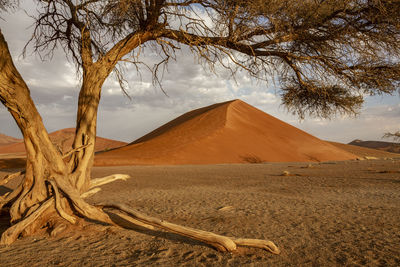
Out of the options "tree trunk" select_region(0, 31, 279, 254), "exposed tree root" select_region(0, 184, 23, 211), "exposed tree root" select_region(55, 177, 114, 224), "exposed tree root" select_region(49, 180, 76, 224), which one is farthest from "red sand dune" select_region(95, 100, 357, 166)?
"exposed tree root" select_region(55, 177, 114, 224)

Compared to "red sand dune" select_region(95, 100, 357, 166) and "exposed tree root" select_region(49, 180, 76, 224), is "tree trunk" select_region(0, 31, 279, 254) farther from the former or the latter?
"red sand dune" select_region(95, 100, 357, 166)

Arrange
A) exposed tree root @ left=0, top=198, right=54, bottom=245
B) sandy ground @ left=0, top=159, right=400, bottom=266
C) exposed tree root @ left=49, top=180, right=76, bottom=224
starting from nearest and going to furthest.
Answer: sandy ground @ left=0, top=159, right=400, bottom=266
exposed tree root @ left=0, top=198, right=54, bottom=245
exposed tree root @ left=49, top=180, right=76, bottom=224

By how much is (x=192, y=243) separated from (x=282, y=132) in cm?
2903

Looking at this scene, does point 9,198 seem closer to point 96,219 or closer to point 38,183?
point 38,183

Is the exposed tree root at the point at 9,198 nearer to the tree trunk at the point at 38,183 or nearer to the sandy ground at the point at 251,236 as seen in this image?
the tree trunk at the point at 38,183

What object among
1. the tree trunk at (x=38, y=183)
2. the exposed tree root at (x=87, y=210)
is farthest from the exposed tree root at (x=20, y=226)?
the exposed tree root at (x=87, y=210)

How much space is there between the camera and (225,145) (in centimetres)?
2458

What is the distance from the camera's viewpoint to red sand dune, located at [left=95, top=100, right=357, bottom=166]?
858 inches

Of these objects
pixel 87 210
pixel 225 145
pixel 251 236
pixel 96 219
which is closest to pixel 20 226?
pixel 87 210

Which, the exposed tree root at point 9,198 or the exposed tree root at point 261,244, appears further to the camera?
the exposed tree root at point 9,198

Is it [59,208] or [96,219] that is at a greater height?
[59,208]

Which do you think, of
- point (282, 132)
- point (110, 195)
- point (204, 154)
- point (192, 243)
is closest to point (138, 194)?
point (110, 195)

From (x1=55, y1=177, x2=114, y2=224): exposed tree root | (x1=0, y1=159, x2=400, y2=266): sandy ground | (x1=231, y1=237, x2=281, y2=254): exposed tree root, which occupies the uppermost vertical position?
(x1=55, y1=177, x2=114, y2=224): exposed tree root

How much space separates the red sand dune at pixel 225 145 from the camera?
2180 centimetres
